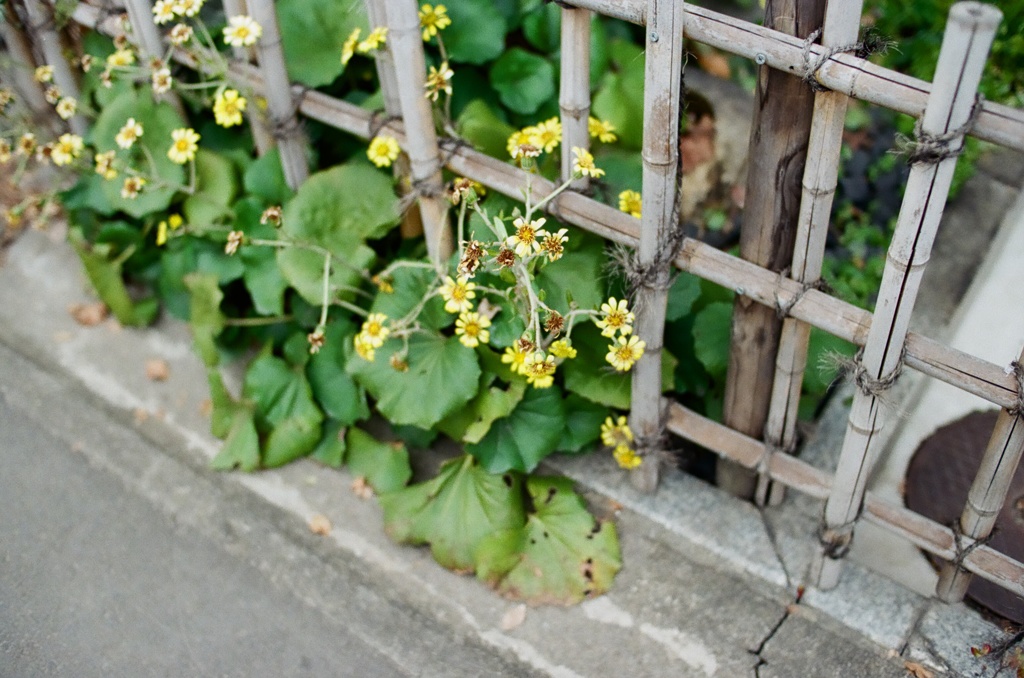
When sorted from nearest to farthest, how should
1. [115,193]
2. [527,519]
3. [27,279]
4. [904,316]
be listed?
1. [904,316]
2. [527,519]
3. [115,193]
4. [27,279]

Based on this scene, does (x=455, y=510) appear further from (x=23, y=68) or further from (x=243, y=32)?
(x=23, y=68)

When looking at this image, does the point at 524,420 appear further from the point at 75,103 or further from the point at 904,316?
the point at 75,103

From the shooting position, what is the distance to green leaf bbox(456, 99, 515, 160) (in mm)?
3049

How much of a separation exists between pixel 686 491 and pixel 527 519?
1.75 ft

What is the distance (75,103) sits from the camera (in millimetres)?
3424

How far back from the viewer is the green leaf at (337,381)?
3318 mm

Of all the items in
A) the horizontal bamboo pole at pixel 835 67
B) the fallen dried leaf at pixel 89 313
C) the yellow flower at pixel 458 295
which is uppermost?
the horizontal bamboo pole at pixel 835 67

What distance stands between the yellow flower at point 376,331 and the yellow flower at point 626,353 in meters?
0.68

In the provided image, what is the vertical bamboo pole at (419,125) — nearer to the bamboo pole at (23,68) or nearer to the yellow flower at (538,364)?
the yellow flower at (538,364)

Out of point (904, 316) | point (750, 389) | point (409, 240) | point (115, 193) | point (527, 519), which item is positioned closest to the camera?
point (904, 316)

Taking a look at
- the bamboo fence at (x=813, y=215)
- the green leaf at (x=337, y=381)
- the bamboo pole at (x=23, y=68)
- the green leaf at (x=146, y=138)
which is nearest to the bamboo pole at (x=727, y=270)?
the bamboo fence at (x=813, y=215)

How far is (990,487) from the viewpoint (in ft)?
8.13

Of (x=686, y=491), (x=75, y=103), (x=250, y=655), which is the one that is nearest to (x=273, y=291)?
(x=75, y=103)

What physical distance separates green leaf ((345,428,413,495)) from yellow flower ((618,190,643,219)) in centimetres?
112
